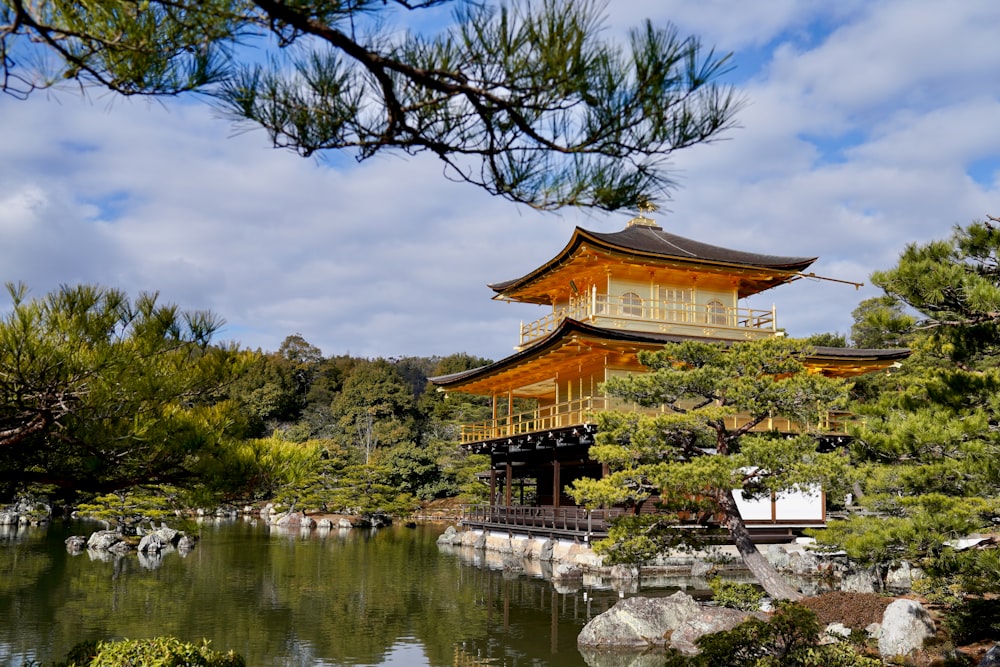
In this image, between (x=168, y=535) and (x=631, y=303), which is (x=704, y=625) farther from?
(x=168, y=535)

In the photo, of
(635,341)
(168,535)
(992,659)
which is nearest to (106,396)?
(992,659)

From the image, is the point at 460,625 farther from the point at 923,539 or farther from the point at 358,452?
the point at 358,452

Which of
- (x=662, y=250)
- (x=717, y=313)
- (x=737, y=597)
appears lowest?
(x=737, y=597)

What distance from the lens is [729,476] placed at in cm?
958

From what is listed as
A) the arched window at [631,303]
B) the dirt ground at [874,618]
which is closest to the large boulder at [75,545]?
the arched window at [631,303]

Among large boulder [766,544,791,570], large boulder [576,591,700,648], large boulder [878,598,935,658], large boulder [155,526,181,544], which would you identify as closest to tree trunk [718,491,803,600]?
large boulder [576,591,700,648]

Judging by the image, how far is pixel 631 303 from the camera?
1939 cm

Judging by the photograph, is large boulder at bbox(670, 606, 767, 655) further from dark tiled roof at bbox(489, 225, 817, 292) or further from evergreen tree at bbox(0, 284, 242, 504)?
dark tiled roof at bbox(489, 225, 817, 292)

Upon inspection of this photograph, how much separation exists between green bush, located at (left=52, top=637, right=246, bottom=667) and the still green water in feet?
3.13

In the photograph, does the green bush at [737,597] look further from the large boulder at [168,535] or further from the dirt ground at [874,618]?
the large boulder at [168,535]

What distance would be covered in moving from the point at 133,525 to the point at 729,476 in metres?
17.5

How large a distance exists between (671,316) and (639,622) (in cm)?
1104

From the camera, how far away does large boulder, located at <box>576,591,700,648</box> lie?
30.8 feet

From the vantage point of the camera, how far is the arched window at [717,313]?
19938mm
